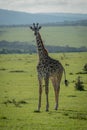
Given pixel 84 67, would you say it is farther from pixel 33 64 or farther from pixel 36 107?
pixel 36 107

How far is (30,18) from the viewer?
Result: 1468 cm

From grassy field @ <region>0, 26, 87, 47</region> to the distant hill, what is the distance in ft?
1.11

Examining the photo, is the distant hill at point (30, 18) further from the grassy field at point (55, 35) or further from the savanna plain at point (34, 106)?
the savanna plain at point (34, 106)

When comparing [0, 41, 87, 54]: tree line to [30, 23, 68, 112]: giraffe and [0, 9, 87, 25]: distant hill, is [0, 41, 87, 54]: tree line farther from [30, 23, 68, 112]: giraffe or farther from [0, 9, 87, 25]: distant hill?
[30, 23, 68, 112]: giraffe

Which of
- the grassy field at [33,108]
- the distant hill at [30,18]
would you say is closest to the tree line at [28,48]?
the distant hill at [30,18]

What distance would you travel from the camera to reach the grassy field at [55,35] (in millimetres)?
14148

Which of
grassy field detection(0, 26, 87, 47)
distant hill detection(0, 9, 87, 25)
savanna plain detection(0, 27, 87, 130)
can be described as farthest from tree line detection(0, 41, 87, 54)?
distant hill detection(0, 9, 87, 25)

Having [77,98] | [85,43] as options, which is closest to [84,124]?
[77,98]

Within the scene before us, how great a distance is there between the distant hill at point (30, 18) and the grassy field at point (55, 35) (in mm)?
340

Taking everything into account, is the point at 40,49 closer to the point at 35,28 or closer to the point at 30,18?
the point at 35,28

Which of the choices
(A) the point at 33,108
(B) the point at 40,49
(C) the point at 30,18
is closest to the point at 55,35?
(C) the point at 30,18

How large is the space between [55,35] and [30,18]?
2.30m

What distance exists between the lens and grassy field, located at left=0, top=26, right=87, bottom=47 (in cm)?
1415

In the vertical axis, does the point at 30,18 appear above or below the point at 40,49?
above
